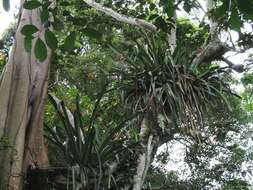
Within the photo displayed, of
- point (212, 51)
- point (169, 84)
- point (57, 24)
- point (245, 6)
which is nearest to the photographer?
point (245, 6)

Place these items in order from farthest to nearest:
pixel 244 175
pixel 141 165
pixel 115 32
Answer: pixel 115 32 → pixel 244 175 → pixel 141 165

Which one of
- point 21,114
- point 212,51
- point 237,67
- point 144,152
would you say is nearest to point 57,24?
point 21,114

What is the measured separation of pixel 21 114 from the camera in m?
3.55

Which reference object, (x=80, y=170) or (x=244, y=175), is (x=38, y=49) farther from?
(x=244, y=175)

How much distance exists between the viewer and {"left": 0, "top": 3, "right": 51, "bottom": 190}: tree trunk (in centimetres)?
331

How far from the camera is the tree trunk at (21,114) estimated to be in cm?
331

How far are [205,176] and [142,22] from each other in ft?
6.38

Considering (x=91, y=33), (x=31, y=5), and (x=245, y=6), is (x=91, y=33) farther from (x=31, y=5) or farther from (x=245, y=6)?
(x=245, y=6)

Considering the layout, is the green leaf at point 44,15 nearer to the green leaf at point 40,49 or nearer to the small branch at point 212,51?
the green leaf at point 40,49

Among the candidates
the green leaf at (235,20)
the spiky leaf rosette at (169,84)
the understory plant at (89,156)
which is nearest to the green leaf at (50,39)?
the green leaf at (235,20)

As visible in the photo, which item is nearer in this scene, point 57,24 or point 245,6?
point 245,6

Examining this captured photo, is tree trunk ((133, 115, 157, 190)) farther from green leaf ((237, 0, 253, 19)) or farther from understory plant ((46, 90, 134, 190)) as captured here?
green leaf ((237, 0, 253, 19))

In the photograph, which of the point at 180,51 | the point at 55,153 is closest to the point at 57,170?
the point at 55,153

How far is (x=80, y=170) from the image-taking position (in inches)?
150
